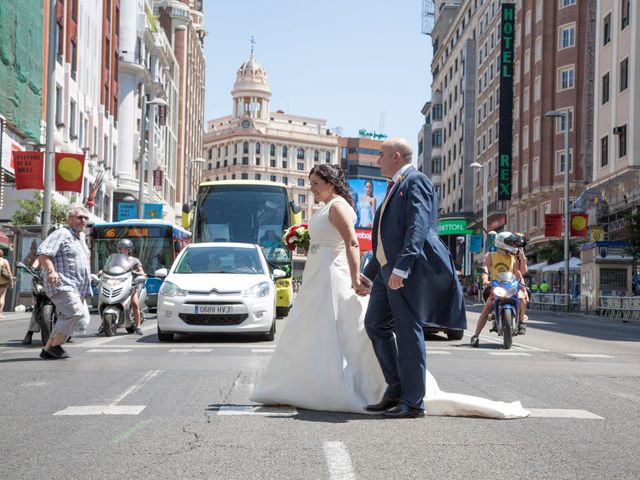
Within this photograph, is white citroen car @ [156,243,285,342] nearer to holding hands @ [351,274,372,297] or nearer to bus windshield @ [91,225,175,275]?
holding hands @ [351,274,372,297]

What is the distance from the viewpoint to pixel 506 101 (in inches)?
2643

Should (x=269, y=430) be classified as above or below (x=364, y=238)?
below

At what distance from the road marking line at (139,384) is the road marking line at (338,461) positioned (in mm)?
2500

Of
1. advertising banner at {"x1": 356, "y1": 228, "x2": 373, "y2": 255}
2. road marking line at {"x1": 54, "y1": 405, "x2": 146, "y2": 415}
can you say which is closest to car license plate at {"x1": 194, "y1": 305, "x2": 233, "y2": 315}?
road marking line at {"x1": 54, "y1": 405, "x2": 146, "y2": 415}

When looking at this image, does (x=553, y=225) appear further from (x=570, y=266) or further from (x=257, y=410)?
(x=257, y=410)

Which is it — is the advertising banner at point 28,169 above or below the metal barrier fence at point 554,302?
above

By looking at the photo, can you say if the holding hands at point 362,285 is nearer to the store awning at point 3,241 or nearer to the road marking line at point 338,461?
the road marking line at point 338,461

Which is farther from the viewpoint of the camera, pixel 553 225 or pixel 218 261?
pixel 553 225

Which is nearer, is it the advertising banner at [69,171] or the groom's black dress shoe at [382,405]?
the groom's black dress shoe at [382,405]

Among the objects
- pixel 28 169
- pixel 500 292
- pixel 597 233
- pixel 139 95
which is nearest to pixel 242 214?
pixel 28 169

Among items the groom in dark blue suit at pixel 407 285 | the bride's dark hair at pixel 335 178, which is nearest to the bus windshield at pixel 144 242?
the bride's dark hair at pixel 335 178

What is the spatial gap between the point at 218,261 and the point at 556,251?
40.2 meters

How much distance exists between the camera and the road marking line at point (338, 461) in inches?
193

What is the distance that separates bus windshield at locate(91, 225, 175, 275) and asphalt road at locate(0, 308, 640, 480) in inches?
726
